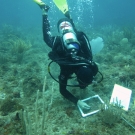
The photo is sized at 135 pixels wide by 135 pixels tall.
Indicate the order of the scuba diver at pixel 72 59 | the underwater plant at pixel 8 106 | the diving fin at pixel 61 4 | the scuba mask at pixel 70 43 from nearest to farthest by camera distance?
the scuba diver at pixel 72 59, the scuba mask at pixel 70 43, the underwater plant at pixel 8 106, the diving fin at pixel 61 4

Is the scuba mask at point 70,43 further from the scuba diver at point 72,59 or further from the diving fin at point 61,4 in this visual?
the diving fin at point 61,4

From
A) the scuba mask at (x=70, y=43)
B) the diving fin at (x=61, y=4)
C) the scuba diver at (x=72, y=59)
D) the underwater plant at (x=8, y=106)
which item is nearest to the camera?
the scuba diver at (x=72, y=59)

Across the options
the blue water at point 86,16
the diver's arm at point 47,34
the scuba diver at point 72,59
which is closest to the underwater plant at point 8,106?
the scuba diver at point 72,59

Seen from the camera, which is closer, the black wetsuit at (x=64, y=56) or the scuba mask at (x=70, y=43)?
the scuba mask at (x=70, y=43)

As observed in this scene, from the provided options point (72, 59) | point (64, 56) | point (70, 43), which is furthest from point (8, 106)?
point (70, 43)

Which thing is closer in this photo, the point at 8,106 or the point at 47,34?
the point at 8,106

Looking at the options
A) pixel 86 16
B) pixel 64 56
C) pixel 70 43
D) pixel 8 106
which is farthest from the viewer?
pixel 86 16

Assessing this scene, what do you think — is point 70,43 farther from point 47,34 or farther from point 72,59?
point 47,34

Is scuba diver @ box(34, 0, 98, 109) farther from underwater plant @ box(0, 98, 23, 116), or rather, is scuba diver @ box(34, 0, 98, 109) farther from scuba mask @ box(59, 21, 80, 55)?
underwater plant @ box(0, 98, 23, 116)

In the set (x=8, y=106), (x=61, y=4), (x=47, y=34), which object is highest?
(x=61, y=4)

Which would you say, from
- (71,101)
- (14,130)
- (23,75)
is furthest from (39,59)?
(14,130)

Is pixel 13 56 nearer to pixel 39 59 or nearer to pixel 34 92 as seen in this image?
pixel 39 59

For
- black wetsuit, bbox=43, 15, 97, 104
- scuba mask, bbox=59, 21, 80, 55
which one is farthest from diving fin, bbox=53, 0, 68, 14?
scuba mask, bbox=59, 21, 80, 55

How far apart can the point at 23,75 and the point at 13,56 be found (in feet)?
9.26
